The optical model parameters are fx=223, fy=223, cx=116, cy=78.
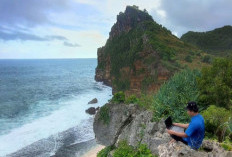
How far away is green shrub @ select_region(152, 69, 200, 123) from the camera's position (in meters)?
10.9

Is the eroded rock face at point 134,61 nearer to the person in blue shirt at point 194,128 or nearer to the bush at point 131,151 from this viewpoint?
the bush at point 131,151

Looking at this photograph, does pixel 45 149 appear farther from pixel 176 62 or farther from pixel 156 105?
pixel 176 62

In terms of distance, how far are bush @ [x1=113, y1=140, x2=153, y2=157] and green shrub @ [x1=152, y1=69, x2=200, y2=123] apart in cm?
192

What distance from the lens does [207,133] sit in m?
9.38

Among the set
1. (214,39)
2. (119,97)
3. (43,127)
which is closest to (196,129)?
(119,97)

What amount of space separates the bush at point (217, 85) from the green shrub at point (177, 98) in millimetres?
554

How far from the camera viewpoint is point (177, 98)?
459 inches

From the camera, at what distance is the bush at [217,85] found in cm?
1223

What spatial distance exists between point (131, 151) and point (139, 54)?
3060 cm

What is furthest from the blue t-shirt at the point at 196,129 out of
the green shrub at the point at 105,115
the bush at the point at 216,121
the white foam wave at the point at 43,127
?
the white foam wave at the point at 43,127

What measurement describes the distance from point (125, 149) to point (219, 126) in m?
4.26

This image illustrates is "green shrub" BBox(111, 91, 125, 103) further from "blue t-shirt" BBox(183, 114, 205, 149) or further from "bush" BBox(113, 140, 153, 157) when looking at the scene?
"blue t-shirt" BBox(183, 114, 205, 149)

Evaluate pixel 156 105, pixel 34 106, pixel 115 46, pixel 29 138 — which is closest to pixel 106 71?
pixel 115 46

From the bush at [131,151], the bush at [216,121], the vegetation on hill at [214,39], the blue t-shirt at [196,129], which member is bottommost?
the bush at [131,151]
